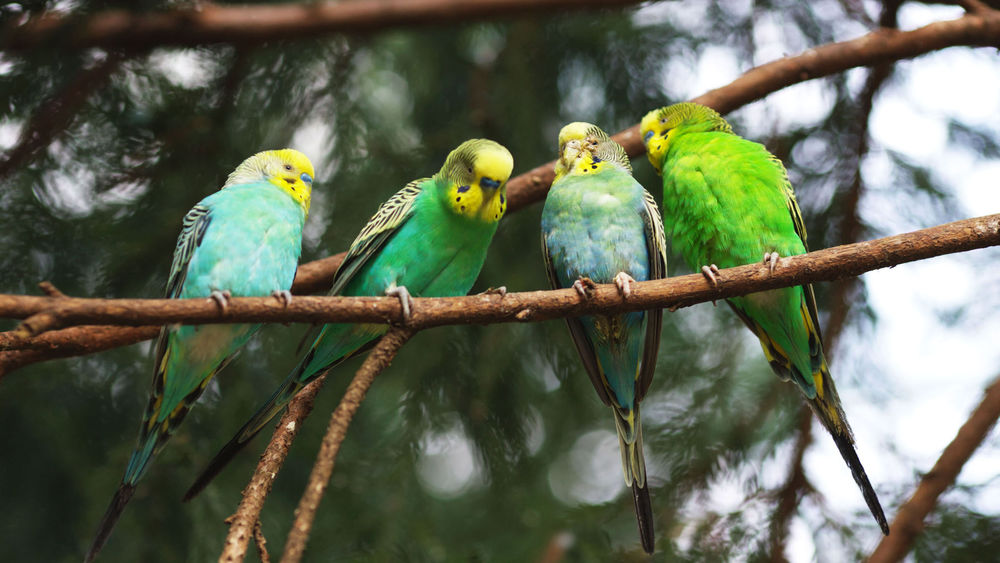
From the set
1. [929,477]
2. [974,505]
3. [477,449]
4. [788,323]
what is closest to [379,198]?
[477,449]

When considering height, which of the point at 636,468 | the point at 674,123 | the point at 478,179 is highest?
the point at 674,123

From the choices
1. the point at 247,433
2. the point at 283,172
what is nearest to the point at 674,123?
the point at 283,172

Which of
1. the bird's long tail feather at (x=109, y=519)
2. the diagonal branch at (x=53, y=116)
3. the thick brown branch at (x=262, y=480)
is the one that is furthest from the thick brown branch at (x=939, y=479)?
the diagonal branch at (x=53, y=116)

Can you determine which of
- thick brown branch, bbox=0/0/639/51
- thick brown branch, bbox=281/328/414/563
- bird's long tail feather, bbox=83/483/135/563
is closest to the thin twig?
thick brown branch, bbox=281/328/414/563

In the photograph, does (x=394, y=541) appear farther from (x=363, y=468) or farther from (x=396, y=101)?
(x=396, y=101)

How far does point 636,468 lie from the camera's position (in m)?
3.29

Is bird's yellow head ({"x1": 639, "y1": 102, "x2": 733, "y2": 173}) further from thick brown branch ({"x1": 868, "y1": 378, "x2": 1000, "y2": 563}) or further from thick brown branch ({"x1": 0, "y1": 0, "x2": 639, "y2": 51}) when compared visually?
thick brown branch ({"x1": 868, "y1": 378, "x2": 1000, "y2": 563})

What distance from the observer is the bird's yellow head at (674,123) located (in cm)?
376

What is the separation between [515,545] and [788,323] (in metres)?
1.83

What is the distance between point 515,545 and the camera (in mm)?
4023

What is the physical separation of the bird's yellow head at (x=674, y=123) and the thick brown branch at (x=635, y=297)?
1173 millimetres

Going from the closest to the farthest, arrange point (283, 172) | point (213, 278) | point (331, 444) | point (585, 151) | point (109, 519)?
point (331, 444) < point (109, 519) < point (213, 278) < point (283, 172) < point (585, 151)

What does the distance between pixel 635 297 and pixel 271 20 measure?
2483mm

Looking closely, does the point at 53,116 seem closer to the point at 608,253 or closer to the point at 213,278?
the point at 213,278
